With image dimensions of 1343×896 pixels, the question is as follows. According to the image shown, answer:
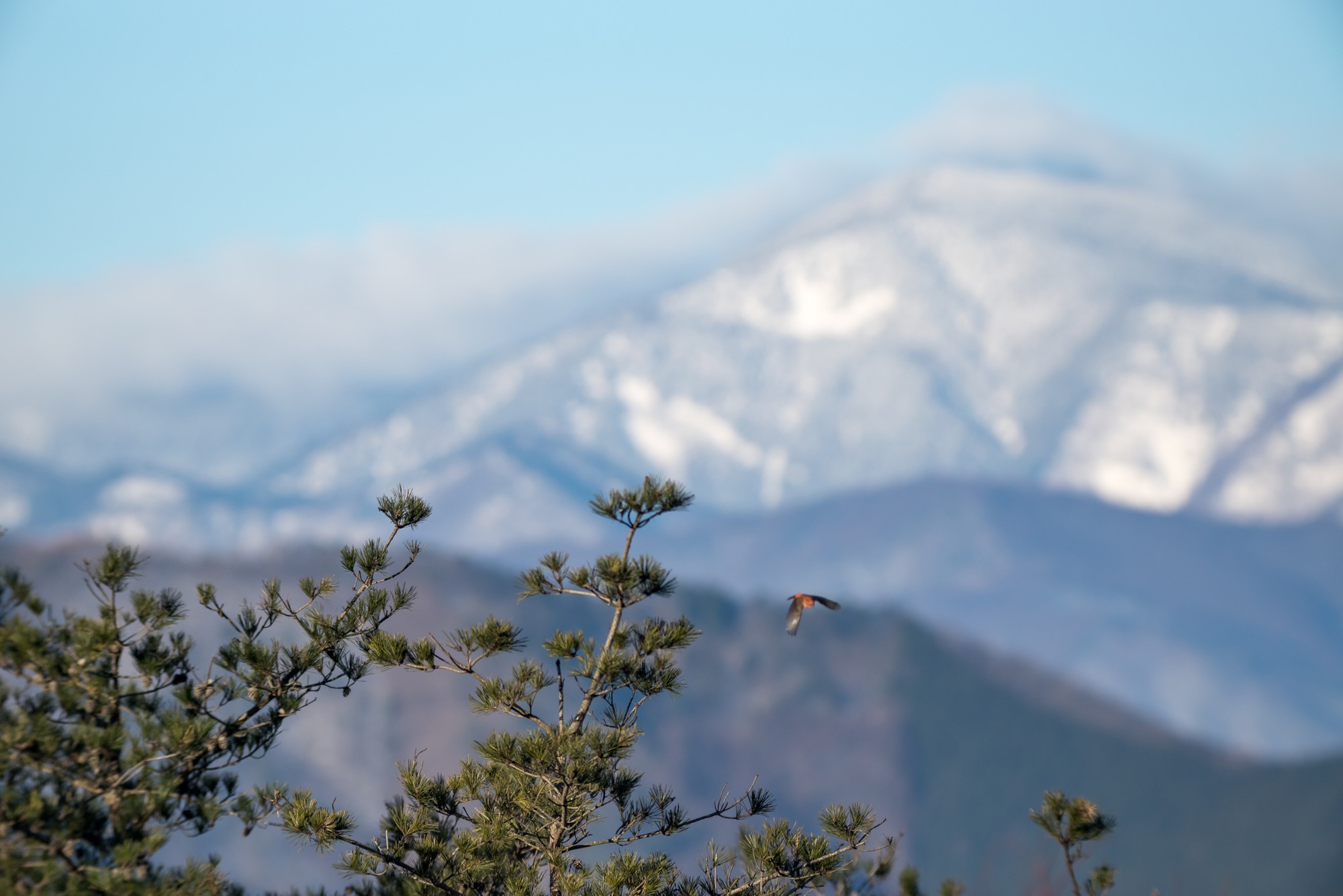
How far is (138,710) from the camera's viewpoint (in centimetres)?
1020

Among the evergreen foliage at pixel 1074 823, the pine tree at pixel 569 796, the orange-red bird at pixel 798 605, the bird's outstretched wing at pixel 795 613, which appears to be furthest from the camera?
the evergreen foliage at pixel 1074 823

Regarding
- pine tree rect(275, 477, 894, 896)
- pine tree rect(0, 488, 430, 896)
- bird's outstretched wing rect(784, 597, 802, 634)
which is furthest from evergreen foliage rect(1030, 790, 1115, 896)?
pine tree rect(0, 488, 430, 896)

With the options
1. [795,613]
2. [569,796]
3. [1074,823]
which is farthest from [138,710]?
[1074,823]

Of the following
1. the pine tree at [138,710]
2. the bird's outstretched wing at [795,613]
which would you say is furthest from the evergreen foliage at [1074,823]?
the pine tree at [138,710]

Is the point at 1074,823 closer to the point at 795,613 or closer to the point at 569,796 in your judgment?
the point at 795,613

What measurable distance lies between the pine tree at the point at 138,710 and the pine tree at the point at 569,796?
0.50 metres

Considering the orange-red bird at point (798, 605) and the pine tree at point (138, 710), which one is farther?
the orange-red bird at point (798, 605)

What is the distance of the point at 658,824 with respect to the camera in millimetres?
10664

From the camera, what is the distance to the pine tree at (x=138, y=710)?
30.8ft

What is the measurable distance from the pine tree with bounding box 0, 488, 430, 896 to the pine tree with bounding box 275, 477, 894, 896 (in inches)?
19.8

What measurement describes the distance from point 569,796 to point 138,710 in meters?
3.00

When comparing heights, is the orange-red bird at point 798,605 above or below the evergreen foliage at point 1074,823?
above

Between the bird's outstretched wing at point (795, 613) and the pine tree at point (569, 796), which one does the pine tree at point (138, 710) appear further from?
the bird's outstretched wing at point (795, 613)

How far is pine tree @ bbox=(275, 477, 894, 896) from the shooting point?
381 inches
